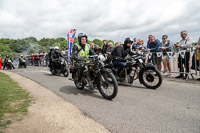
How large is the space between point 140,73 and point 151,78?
41 cm

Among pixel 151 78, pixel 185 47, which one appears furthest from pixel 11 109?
pixel 185 47

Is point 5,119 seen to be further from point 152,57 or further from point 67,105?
point 152,57

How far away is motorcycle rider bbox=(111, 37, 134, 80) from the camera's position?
18.4ft

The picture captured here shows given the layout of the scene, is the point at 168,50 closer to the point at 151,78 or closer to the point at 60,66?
the point at 151,78

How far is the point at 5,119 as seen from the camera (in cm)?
287

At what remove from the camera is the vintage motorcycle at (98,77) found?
3984 millimetres

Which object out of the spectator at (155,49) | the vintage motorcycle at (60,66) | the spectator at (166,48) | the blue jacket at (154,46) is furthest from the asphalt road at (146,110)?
the vintage motorcycle at (60,66)

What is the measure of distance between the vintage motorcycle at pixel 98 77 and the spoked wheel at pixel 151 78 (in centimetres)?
180

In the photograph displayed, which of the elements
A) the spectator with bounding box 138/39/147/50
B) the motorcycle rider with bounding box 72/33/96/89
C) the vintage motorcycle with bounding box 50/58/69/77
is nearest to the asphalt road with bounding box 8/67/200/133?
the motorcycle rider with bounding box 72/33/96/89

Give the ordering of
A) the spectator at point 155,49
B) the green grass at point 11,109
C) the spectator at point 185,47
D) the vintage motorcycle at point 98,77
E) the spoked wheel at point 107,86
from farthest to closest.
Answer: the spectator at point 155,49 → the spectator at point 185,47 → the vintage motorcycle at point 98,77 → the spoked wheel at point 107,86 → the green grass at point 11,109

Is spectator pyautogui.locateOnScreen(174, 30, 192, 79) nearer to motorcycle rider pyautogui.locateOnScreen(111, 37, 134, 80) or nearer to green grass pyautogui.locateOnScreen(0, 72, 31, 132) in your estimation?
motorcycle rider pyautogui.locateOnScreen(111, 37, 134, 80)

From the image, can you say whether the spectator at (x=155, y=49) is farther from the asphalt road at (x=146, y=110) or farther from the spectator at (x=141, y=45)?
the asphalt road at (x=146, y=110)

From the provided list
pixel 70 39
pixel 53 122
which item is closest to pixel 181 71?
pixel 53 122

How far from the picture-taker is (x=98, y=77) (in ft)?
14.0
